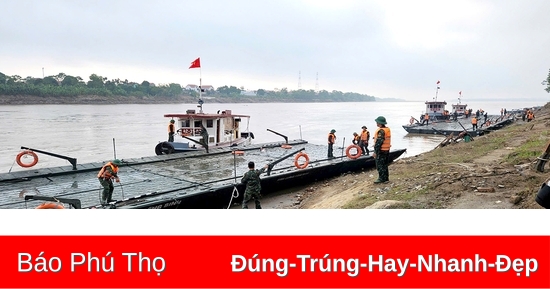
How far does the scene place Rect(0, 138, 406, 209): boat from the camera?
7.91 meters

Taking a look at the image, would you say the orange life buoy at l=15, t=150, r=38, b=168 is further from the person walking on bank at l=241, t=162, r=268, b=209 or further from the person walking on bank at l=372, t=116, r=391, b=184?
the person walking on bank at l=372, t=116, r=391, b=184

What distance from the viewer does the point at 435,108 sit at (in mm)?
41844

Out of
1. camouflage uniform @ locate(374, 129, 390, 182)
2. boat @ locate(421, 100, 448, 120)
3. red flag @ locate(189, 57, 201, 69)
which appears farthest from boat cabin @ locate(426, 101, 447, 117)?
camouflage uniform @ locate(374, 129, 390, 182)

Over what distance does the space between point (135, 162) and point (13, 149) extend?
54.8 ft

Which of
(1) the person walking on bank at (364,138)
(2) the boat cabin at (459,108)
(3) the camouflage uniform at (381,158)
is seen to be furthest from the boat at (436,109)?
(3) the camouflage uniform at (381,158)

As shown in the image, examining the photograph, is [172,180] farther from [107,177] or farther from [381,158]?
[381,158]

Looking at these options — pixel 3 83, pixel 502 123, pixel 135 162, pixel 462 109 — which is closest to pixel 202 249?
pixel 135 162

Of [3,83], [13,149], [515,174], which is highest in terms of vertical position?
[3,83]

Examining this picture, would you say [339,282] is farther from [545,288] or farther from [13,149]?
[13,149]

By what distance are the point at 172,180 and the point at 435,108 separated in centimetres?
3865

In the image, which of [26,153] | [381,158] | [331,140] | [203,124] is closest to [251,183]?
[381,158]

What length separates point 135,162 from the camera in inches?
477

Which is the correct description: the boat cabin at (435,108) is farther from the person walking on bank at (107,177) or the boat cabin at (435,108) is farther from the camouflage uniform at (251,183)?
the person walking on bank at (107,177)

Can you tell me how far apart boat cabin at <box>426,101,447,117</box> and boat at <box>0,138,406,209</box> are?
30.9 metres
